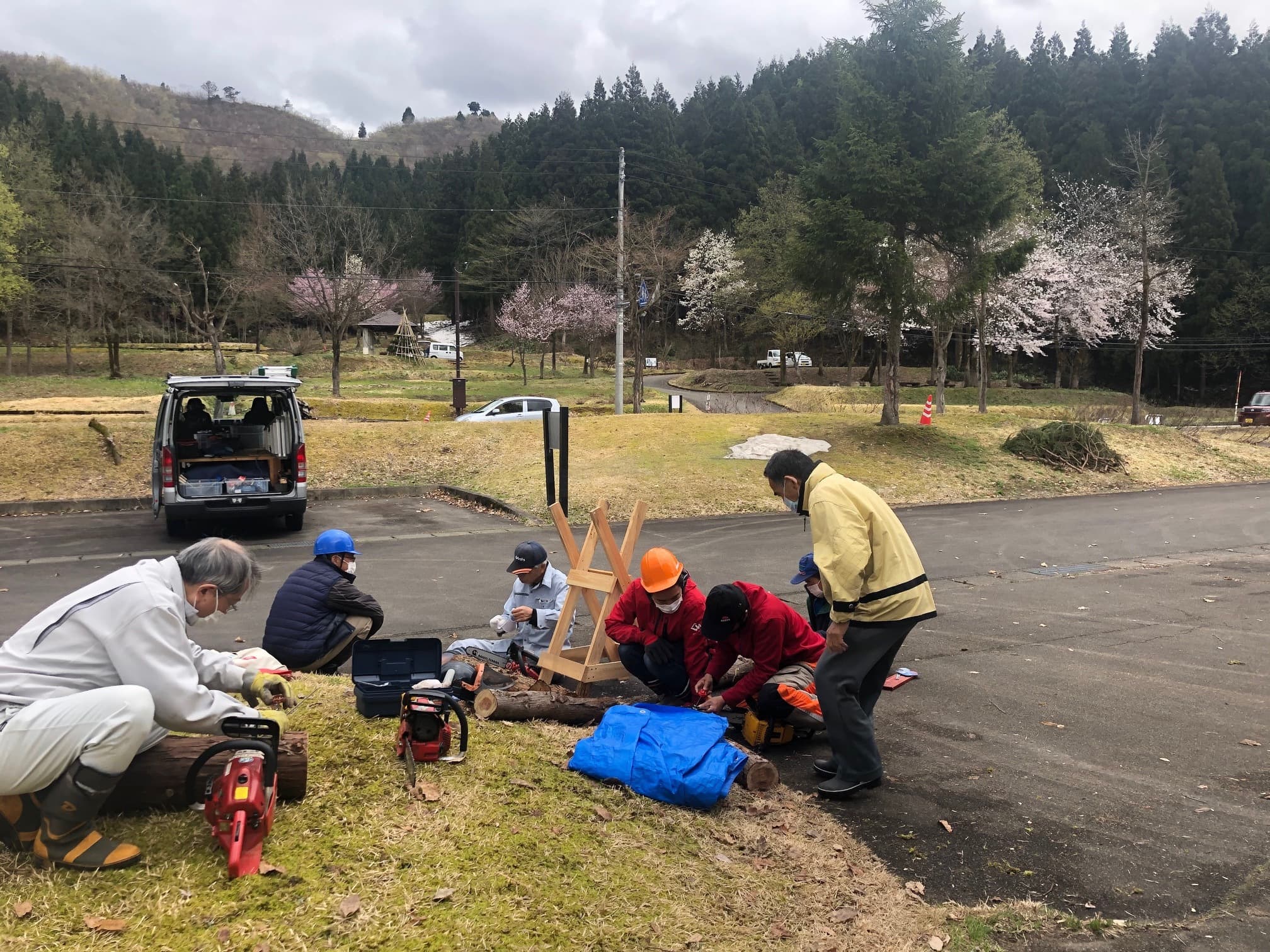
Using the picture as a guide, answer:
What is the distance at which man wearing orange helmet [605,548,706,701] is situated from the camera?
17.6 feet

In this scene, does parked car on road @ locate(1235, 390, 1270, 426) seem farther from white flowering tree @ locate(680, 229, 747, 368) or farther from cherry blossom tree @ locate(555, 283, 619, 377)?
cherry blossom tree @ locate(555, 283, 619, 377)

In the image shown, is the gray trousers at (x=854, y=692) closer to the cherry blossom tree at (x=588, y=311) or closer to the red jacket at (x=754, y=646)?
the red jacket at (x=754, y=646)

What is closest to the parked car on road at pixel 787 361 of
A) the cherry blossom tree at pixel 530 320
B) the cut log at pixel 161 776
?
the cherry blossom tree at pixel 530 320

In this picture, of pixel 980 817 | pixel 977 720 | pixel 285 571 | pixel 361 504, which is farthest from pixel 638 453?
pixel 980 817

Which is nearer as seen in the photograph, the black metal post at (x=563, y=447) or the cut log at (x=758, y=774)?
the cut log at (x=758, y=774)

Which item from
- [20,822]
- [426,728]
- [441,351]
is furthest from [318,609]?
[441,351]

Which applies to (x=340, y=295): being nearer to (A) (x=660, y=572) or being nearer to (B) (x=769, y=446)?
(B) (x=769, y=446)

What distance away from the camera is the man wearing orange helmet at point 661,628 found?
5359mm

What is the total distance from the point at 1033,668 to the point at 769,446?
12591 mm

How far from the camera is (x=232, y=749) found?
3.29 meters

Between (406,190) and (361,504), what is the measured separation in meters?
77.4

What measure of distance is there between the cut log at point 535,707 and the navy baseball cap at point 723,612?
83cm

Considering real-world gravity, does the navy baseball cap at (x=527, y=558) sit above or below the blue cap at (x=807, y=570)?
above

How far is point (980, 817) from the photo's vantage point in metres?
4.41
